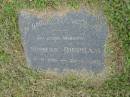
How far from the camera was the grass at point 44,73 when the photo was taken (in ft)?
14.5

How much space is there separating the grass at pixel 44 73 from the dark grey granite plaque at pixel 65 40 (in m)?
0.11

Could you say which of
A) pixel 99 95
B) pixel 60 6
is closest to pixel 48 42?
pixel 60 6

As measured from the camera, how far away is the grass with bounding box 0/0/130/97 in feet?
14.5

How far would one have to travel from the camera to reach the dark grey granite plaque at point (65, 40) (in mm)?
4457

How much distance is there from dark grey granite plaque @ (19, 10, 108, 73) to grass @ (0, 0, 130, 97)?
113mm

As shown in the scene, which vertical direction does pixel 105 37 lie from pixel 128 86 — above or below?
above

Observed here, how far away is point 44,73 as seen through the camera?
15.4ft

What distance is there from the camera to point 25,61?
4727 millimetres

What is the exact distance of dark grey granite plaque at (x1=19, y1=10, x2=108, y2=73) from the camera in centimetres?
446

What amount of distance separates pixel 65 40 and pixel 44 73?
0.52 meters

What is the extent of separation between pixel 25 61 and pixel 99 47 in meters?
0.99

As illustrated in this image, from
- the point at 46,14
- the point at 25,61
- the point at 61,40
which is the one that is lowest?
the point at 25,61

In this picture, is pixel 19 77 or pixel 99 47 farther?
pixel 19 77

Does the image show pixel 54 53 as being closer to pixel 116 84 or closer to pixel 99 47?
pixel 99 47
